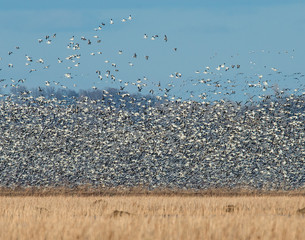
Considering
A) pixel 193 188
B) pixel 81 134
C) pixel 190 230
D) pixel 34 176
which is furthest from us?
pixel 81 134

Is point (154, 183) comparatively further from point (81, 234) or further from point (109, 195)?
point (81, 234)

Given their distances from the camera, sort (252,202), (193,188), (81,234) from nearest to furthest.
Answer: (81,234) → (252,202) → (193,188)

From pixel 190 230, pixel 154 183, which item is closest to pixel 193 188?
pixel 154 183

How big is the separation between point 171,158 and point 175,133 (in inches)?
192

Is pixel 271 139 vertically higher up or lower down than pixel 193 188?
higher up

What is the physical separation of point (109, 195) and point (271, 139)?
1486cm

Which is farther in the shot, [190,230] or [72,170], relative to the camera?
[72,170]

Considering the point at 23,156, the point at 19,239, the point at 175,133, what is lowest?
the point at 19,239

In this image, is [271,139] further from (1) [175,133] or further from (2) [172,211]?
(2) [172,211]

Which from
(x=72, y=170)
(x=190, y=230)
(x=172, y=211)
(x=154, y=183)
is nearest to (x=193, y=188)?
(x=154, y=183)

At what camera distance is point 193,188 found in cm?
3447

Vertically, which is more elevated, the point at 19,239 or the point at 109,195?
the point at 109,195

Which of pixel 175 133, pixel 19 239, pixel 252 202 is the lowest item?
pixel 19 239

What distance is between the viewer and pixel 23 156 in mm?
40688
